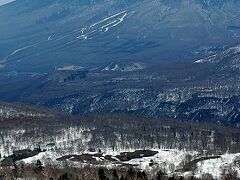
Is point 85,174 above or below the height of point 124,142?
below

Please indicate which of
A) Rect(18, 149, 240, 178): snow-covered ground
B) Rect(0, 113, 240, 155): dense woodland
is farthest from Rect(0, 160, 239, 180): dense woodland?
Rect(0, 113, 240, 155): dense woodland

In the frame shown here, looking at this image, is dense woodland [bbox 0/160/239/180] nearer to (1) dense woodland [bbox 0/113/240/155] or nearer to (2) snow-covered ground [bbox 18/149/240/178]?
(2) snow-covered ground [bbox 18/149/240/178]

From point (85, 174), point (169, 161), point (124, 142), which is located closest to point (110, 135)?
point (124, 142)

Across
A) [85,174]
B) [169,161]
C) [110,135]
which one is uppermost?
[110,135]

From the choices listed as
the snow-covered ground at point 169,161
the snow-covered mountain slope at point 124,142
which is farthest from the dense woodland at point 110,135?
the snow-covered ground at point 169,161

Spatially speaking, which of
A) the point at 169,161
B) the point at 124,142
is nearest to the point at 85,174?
the point at 169,161

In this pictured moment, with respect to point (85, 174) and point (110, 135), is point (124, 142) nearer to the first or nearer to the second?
point (110, 135)

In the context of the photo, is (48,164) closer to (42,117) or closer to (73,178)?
(73,178)

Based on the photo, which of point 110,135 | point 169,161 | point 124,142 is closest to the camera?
point 169,161

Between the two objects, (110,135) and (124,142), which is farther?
(110,135)

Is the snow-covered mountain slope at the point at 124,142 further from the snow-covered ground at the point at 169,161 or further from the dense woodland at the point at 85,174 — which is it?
the dense woodland at the point at 85,174

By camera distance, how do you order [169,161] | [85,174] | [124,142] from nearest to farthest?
[85,174] < [169,161] < [124,142]

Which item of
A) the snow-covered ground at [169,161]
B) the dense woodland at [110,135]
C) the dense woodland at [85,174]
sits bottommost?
the dense woodland at [85,174]

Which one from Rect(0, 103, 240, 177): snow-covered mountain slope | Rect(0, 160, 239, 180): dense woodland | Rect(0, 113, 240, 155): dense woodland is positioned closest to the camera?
Rect(0, 160, 239, 180): dense woodland
